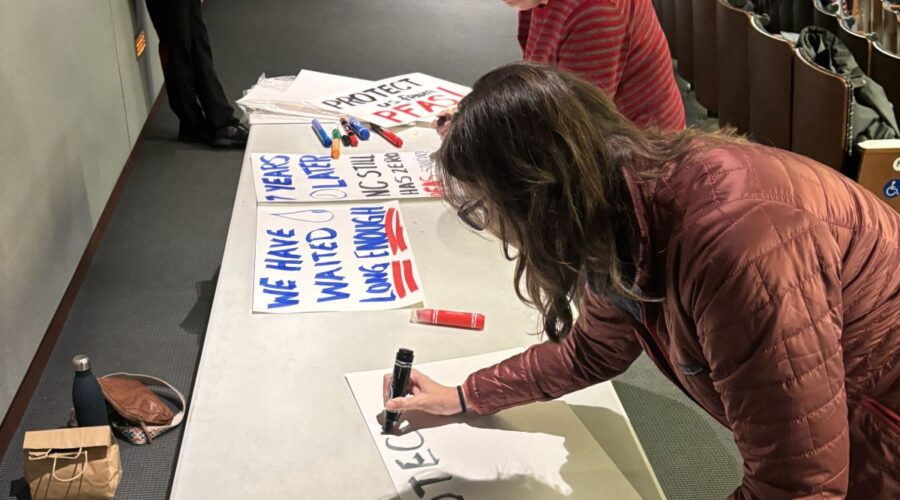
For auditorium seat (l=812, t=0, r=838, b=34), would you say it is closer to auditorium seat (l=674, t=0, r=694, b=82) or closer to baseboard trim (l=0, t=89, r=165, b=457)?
auditorium seat (l=674, t=0, r=694, b=82)

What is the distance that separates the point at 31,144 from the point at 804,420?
7.60ft

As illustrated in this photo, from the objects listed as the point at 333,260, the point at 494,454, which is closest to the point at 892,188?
the point at 333,260

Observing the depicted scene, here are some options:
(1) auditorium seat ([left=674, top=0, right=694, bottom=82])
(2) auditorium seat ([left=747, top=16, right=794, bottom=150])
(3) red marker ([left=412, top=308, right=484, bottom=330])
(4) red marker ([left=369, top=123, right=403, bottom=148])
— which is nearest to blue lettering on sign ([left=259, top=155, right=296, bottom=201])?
(4) red marker ([left=369, top=123, right=403, bottom=148])

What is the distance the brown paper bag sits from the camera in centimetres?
189

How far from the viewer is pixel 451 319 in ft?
4.93

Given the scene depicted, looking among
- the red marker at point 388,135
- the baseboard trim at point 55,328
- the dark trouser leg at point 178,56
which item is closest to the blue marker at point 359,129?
the red marker at point 388,135

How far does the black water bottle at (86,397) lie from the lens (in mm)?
2020

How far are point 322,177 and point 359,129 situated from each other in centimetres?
26

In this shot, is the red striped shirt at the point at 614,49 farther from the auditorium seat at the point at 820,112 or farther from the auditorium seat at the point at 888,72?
the auditorium seat at the point at 888,72

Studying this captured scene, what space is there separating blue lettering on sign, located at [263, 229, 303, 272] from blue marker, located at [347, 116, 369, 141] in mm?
498

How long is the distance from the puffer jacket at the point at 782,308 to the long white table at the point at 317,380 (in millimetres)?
305

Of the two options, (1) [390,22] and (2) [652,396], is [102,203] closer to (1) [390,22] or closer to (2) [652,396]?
(2) [652,396]

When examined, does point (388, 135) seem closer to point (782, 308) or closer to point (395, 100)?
point (395, 100)

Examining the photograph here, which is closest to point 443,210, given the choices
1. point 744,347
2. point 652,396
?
point 652,396
